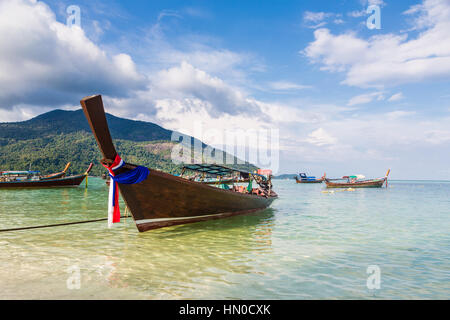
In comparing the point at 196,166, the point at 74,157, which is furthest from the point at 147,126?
the point at 196,166

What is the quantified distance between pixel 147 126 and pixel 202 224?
600 feet

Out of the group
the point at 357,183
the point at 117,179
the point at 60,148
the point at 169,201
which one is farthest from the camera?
the point at 60,148

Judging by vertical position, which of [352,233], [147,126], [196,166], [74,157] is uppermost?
[147,126]

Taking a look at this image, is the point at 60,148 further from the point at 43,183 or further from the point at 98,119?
the point at 98,119

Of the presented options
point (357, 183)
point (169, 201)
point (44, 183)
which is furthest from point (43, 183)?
point (357, 183)

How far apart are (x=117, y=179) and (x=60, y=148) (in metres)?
117

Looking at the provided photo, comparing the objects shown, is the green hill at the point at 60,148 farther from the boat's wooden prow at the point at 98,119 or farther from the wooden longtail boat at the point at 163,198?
the boat's wooden prow at the point at 98,119

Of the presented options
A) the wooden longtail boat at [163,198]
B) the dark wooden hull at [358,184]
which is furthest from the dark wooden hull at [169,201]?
the dark wooden hull at [358,184]

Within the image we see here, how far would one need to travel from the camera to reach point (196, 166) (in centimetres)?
1391

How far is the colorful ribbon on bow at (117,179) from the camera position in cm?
698

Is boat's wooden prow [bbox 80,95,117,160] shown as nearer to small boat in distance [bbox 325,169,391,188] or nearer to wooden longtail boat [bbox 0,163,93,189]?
wooden longtail boat [bbox 0,163,93,189]

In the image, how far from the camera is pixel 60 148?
349ft
